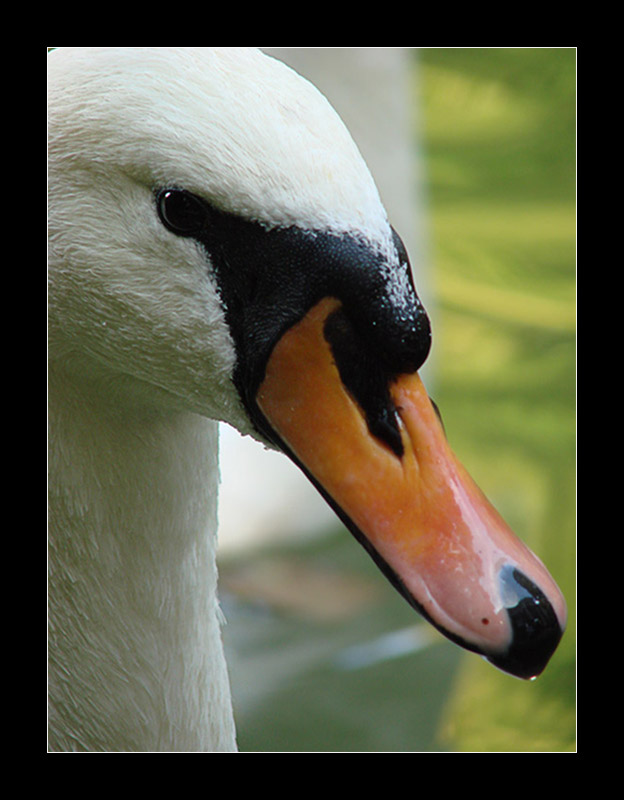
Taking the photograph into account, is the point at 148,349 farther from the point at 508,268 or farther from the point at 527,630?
the point at 508,268

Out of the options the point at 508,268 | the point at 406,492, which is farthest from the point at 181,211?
the point at 508,268

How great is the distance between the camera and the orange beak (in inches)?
30.9

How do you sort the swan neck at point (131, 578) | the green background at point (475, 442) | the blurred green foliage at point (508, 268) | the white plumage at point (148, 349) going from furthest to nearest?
1. the blurred green foliage at point (508, 268)
2. the green background at point (475, 442)
3. the swan neck at point (131, 578)
4. the white plumage at point (148, 349)

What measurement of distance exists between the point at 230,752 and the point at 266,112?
24.7 inches

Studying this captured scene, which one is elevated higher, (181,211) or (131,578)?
(181,211)

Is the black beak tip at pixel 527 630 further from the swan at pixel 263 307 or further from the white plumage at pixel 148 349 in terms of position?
the white plumage at pixel 148 349

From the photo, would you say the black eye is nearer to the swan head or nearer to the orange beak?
the swan head

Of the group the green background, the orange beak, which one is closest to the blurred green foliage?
the green background

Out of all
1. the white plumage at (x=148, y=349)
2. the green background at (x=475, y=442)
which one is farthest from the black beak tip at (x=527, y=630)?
the green background at (x=475, y=442)

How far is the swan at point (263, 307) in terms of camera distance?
75 cm

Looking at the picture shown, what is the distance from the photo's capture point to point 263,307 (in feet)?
2.62

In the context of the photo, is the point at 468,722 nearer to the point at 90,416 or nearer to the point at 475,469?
the point at 475,469

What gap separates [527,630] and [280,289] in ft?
0.96
